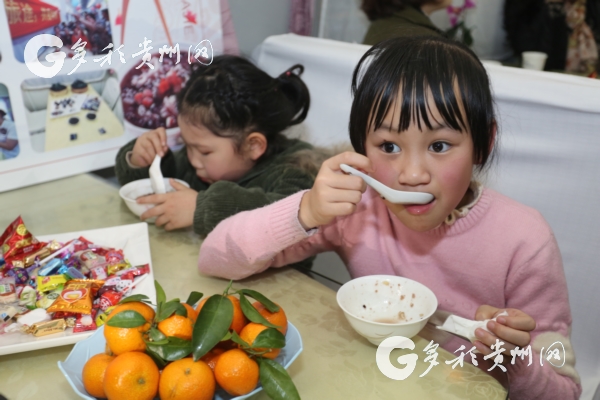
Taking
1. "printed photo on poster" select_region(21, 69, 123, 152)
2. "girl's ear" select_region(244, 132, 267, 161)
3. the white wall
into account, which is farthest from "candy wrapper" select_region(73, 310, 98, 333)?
the white wall

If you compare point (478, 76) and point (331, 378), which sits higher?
point (478, 76)

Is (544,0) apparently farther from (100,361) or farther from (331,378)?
(100,361)

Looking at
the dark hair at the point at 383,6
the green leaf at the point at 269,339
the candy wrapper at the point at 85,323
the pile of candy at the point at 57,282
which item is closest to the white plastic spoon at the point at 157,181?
the pile of candy at the point at 57,282

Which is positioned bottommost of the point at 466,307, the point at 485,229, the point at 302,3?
the point at 466,307

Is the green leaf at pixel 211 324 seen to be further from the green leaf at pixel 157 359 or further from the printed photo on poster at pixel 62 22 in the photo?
the printed photo on poster at pixel 62 22

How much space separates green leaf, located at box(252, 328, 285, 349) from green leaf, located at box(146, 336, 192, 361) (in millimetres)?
79

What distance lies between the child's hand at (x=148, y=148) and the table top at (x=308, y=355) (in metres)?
0.28

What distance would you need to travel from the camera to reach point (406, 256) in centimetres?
98

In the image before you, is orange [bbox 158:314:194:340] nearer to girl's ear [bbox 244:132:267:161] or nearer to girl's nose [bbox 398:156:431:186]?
girl's nose [bbox 398:156:431:186]

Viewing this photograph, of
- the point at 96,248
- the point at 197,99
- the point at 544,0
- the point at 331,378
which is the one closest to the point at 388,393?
the point at 331,378

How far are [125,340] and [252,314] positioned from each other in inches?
6.0

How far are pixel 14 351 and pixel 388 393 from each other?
1.69 feet

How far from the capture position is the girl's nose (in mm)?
777

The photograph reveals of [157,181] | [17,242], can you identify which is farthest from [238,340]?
[157,181]
